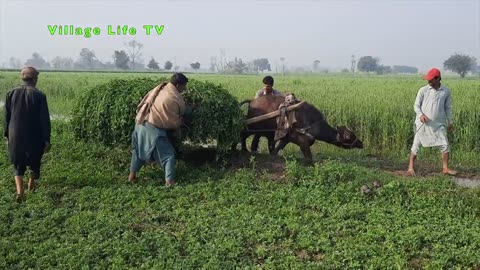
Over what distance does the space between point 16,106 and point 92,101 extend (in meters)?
1.56

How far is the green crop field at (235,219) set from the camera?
3.88m

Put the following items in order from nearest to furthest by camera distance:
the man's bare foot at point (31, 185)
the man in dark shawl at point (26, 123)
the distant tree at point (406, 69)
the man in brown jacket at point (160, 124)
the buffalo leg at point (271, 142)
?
the man in dark shawl at point (26, 123), the man's bare foot at point (31, 185), the man in brown jacket at point (160, 124), the buffalo leg at point (271, 142), the distant tree at point (406, 69)

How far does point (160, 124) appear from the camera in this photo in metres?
5.91

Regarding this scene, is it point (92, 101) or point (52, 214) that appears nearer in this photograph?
point (52, 214)

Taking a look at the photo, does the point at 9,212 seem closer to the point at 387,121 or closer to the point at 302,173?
the point at 302,173

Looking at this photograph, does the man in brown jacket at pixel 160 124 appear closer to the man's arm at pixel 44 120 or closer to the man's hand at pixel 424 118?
the man's arm at pixel 44 120

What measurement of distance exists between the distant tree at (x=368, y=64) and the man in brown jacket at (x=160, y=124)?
96846mm

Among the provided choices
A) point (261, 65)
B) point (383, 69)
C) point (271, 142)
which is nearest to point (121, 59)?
point (261, 65)

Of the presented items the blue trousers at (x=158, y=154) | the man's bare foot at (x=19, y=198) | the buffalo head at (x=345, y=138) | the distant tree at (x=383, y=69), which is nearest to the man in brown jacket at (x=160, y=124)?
the blue trousers at (x=158, y=154)

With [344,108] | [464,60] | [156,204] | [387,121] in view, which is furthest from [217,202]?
[464,60]

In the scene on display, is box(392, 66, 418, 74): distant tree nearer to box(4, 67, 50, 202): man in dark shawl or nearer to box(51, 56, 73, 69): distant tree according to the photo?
box(51, 56, 73, 69): distant tree

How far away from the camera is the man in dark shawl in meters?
5.56

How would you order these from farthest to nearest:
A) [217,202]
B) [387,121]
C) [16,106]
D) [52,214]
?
[387,121] → [16,106] → [217,202] → [52,214]

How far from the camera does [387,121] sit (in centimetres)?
947
